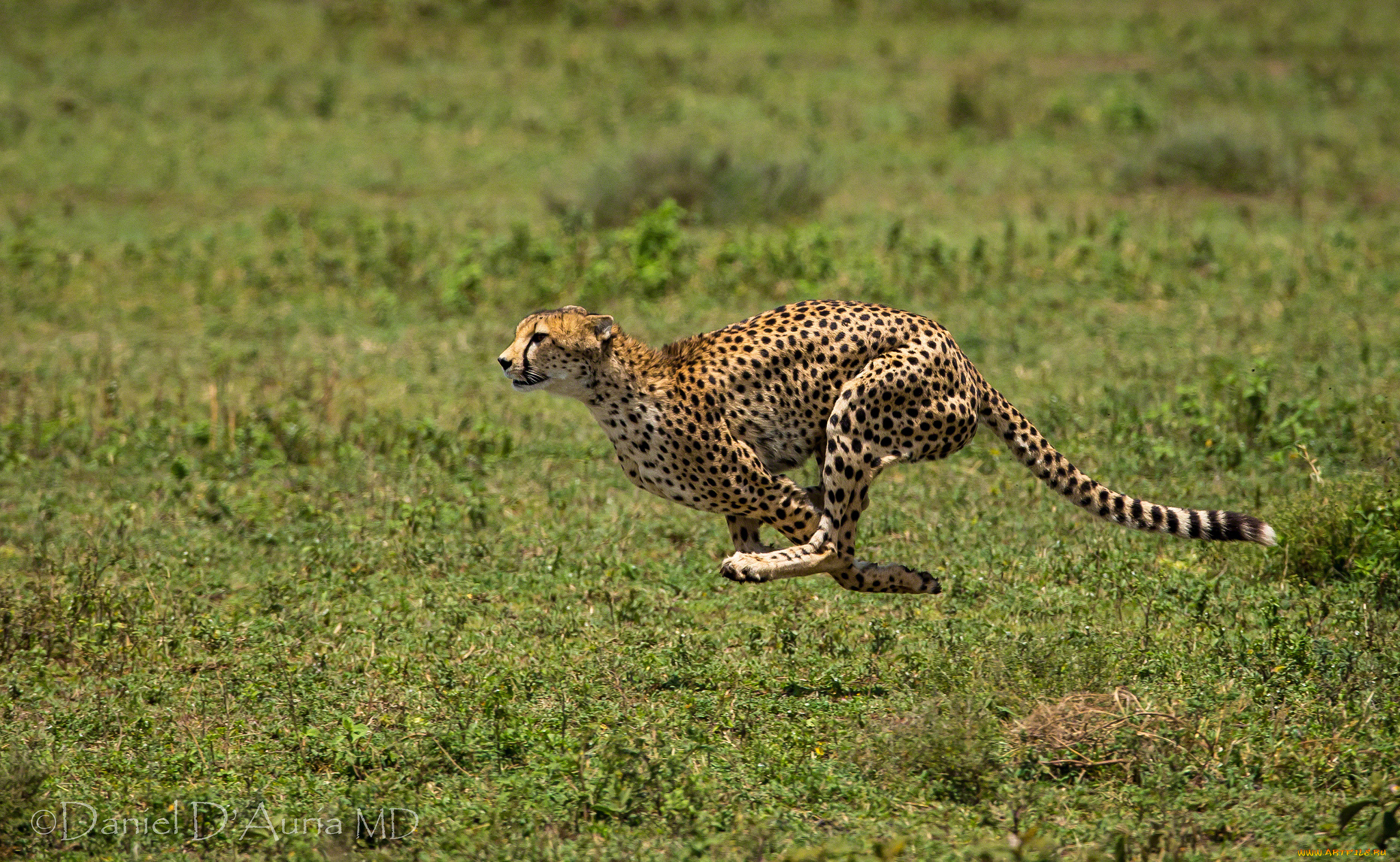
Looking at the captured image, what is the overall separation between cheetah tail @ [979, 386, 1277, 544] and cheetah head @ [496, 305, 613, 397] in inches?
63.5

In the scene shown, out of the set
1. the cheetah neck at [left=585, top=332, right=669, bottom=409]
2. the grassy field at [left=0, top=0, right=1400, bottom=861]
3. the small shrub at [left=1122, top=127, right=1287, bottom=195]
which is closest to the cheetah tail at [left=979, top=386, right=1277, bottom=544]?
the grassy field at [left=0, top=0, right=1400, bottom=861]

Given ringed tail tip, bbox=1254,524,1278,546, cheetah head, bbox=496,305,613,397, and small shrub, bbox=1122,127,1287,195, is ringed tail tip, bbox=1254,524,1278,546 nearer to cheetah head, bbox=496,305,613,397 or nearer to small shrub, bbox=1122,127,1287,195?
cheetah head, bbox=496,305,613,397

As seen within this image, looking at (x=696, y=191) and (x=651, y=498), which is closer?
(x=651, y=498)

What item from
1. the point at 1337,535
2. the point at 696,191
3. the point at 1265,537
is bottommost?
the point at 1337,535

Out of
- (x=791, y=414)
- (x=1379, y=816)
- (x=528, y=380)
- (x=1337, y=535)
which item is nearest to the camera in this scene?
(x=1379, y=816)

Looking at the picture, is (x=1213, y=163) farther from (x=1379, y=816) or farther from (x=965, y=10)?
(x=1379, y=816)

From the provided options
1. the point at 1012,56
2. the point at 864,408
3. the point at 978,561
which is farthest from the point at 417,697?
the point at 1012,56

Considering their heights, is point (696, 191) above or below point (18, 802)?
above

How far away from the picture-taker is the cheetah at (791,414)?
20.5 ft

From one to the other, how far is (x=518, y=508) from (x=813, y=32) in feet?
52.3

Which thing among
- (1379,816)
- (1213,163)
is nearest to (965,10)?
(1213,163)

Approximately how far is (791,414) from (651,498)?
93.0 inches

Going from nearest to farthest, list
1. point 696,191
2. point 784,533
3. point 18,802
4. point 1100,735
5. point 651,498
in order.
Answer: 1. point 18,802
2. point 1100,735
3. point 784,533
4. point 651,498
5. point 696,191

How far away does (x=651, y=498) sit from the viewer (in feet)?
28.3
